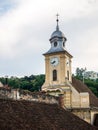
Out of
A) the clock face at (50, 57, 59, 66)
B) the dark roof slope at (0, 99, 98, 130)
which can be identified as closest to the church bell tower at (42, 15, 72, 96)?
the clock face at (50, 57, 59, 66)

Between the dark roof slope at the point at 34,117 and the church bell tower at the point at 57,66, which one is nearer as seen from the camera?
the dark roof slope at the point at 34,117

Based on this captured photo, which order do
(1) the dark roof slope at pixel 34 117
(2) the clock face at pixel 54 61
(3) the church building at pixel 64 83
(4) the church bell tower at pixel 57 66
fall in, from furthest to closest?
(2) the clock face at pixel 54 61, (4) the church bell tower at pixel 57 66, (3) the church building at pixel 64 83, (1) the dark roof slope at pixel 34 117

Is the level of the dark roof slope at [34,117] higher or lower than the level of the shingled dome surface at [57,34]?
lower

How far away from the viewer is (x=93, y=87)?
2825 inches

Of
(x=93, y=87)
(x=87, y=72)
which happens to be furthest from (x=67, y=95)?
(x=87, y=72)

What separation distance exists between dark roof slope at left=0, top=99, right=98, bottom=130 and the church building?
39.9ft

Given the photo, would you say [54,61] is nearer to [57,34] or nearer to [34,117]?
[57,34]

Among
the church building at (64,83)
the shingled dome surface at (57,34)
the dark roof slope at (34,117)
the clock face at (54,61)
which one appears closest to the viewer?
the dark roof slope at (34,117)

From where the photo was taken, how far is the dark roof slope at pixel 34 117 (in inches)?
922

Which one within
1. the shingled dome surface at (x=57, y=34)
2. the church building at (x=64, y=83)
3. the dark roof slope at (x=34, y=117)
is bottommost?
the dark roof slope at (x=34, y=117)

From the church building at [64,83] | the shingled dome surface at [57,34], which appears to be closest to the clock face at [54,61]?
the church building at [64,83]

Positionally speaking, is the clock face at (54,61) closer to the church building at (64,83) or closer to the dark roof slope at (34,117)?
the church building at (64,83)

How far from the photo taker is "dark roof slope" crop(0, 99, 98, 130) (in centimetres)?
2342

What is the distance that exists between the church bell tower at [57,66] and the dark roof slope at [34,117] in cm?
1379
